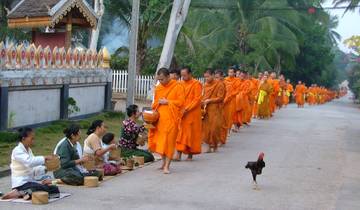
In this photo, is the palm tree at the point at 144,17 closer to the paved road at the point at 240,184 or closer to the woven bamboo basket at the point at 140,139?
the paved road at the point at 240,184

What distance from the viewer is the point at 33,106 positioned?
49.0 feet

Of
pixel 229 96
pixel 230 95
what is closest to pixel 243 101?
pixel 230 95

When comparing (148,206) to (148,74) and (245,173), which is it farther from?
(148,74)

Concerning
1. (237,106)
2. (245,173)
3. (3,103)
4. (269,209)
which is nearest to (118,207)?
(269,209)

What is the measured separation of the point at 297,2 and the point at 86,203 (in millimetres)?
45479

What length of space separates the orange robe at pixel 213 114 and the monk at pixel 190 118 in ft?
5.67

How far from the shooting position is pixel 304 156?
1333cm

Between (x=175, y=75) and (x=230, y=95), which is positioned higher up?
(x=175, y=75)

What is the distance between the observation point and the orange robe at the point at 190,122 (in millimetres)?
12008

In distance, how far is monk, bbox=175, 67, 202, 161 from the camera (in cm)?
1199

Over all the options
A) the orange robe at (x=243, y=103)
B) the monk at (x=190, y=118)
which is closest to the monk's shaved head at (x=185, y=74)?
the monk at (x=190, y=118)

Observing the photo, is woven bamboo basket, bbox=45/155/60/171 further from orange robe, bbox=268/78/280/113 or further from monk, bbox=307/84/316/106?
monk, bbox=307/84/316/106

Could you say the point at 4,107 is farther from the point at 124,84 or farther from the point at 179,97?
the point at 124,84

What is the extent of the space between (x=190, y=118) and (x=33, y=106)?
15.6 ft
